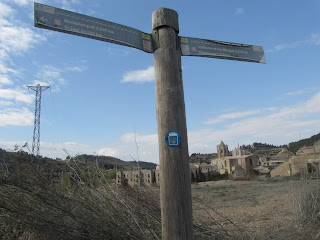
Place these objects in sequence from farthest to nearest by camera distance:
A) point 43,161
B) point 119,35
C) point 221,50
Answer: point 43,161 → point 221,50 → point 119,35

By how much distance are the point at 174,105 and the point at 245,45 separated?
1.27 metres

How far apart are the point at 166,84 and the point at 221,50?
0.88 meters

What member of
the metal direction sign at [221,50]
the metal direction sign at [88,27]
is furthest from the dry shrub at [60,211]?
the metal direction sign at [221,50]

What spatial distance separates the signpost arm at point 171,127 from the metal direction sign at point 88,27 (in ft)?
0.52

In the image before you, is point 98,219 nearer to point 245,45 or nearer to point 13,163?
point 13,163

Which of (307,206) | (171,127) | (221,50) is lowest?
(307,206)

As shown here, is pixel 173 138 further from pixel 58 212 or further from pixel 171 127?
pixel 58 212

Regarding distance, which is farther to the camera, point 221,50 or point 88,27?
point 221,50

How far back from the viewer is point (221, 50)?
283 centimetres

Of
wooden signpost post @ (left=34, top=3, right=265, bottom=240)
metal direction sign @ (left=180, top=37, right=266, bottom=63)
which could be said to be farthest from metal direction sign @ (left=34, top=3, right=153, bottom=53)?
metal direction sign @ (left=180, top=37, right=266, bottom=63)

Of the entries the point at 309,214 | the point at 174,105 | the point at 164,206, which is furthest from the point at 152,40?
the point at 309,214

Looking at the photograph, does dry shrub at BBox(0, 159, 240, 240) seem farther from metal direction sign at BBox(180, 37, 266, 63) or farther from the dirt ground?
metal direction sign at BBox(180, 37, 266, 63)

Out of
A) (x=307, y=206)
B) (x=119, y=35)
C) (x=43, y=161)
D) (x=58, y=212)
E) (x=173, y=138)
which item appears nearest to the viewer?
(x=173, y=138)

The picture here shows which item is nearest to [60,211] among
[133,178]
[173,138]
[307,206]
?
[133,178]
